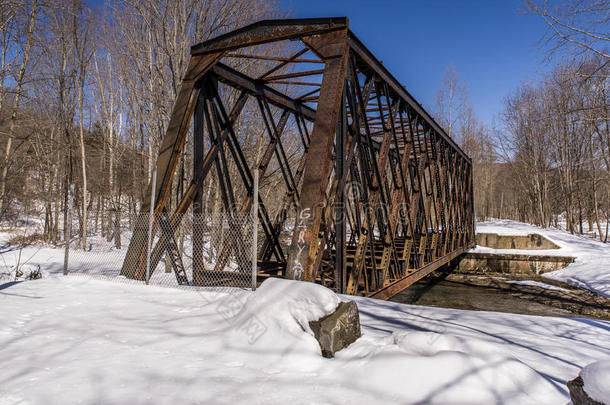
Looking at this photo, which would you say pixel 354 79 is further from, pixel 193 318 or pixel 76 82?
pixel 76 82

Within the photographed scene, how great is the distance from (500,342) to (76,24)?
23480mm

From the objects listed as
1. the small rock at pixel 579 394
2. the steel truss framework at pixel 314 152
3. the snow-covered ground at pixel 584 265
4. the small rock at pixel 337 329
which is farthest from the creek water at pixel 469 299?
the small rock at pixel 579 394

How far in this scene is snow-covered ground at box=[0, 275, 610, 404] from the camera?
246 centimetres

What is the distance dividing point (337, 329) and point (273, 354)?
0.64 m

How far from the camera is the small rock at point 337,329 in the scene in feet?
10.3

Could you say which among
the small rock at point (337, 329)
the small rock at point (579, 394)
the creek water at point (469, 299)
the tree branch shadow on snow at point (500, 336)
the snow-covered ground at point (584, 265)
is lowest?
the creek water at point (469, 299)

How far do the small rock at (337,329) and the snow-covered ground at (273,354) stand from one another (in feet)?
0.28

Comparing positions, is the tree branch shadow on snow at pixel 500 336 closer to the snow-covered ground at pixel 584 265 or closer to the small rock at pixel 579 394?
the small rock at pixel 579 394

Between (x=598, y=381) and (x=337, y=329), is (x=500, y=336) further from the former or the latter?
(x=598, y=381)

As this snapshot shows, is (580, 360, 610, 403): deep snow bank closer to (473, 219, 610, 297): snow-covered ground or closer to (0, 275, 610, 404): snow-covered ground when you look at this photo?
(0, 275, 610, 404): snow-covered ground


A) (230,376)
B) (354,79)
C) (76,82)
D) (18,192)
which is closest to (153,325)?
(230,376)

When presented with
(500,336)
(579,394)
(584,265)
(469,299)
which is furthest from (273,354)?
(584,265)

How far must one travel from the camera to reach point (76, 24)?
18.4m

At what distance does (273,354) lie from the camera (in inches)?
124
